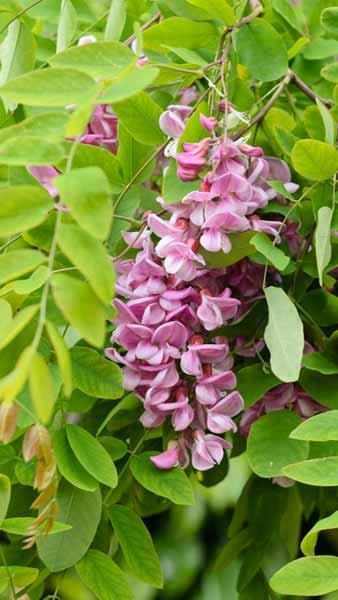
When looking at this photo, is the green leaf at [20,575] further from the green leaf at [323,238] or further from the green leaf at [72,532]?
the green leaf at [323,238]

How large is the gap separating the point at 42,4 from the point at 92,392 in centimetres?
32

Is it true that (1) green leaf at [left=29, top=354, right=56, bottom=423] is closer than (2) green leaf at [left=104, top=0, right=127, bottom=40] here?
Yes

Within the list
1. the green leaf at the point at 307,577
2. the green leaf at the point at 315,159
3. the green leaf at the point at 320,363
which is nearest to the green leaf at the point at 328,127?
the green leaf at the point at 315,159

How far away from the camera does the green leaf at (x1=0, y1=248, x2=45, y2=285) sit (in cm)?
44

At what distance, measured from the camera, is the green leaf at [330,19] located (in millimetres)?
→ 613

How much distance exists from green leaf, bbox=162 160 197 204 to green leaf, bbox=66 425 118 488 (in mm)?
136

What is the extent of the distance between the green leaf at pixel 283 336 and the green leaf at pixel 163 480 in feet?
0.28

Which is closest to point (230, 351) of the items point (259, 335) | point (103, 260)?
point (259, 335)

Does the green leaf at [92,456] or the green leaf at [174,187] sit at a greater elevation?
the green leaf at [174,187]

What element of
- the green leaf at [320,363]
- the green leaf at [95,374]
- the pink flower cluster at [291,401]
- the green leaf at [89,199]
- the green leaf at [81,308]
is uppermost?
the green leaf at [89,199]

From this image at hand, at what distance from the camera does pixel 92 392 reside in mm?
551

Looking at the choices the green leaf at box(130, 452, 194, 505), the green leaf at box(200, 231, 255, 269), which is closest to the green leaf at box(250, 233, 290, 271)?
the green leaf at box(200, 231, 255, 269)

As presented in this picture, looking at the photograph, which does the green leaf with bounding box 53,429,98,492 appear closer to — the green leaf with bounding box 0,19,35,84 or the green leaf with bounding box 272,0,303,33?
the green leaf with bounding box 0,19,35,84

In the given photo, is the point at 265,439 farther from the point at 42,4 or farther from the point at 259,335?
the point at 42,4
